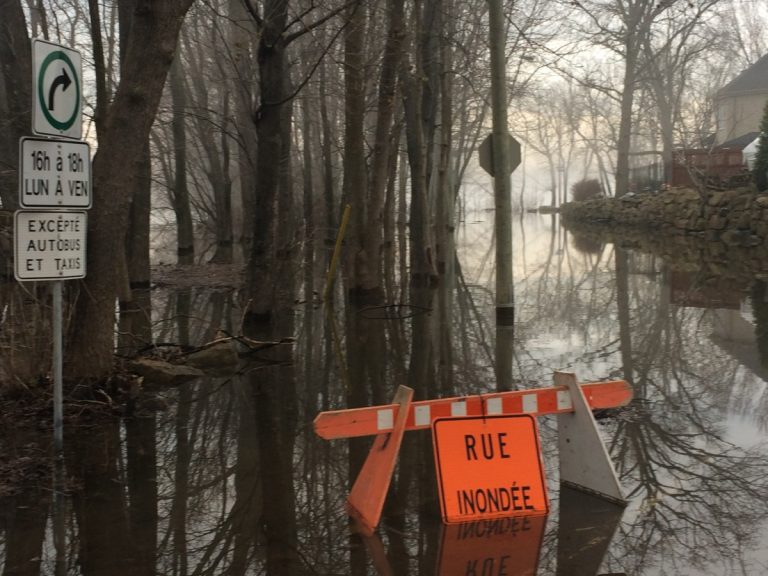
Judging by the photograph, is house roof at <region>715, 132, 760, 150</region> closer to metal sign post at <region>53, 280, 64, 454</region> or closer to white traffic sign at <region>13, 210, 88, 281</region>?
white traffic sign at <region>13, 210, 88, 281</region>

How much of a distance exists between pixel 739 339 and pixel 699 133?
74.7 feet

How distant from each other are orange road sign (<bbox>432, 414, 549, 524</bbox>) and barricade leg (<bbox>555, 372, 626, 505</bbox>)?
510mm

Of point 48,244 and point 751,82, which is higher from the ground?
point 751,82

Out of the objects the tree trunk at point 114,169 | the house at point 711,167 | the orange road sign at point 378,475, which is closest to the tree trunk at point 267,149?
the tree trunk at point 114,169

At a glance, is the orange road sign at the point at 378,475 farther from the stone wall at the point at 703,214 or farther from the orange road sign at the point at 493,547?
the stone wall at the point at 703,214

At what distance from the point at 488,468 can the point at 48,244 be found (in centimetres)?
348

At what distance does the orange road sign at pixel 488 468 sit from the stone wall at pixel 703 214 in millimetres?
25117

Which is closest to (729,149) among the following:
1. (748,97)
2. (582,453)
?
(748,97)

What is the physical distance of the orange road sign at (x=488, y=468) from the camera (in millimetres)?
5160

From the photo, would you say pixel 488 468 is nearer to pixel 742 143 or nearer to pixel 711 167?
pixel 711 167

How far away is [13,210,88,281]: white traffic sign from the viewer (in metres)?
5.90

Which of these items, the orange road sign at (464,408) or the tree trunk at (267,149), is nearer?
the orange road sign at (464,408)

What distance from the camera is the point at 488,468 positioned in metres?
5.27

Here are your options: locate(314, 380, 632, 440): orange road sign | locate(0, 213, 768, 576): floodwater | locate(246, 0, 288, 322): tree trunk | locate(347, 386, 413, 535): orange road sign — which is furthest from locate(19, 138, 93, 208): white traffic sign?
locate(246, 0, 288, 322): tree trunk
